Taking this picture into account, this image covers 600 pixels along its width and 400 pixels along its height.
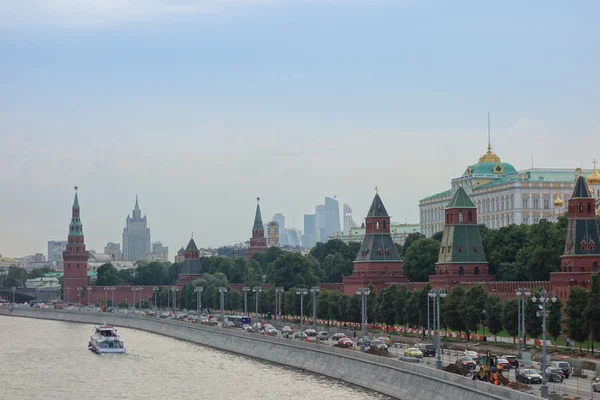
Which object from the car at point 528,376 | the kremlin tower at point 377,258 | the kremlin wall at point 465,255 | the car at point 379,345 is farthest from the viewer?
the kremlin tower at point 377,258

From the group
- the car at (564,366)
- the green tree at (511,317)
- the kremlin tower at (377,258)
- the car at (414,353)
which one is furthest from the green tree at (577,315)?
the kremlin tower at (377,258)

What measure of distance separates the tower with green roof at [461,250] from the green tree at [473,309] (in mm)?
26220

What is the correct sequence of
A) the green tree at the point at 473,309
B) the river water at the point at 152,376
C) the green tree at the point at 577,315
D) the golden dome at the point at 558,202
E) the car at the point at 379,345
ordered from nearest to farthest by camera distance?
the river water at the point at 152,376 → the green tree at the point at 577,315 → the car at the point at 379,345 → the green tree at the point at 473,309 → the golden dome at the point at 558,202

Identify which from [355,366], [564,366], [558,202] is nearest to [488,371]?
[564,366]

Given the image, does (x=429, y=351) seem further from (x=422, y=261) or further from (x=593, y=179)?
(x=593, y=179)

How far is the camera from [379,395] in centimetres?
7244

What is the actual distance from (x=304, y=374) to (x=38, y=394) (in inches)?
755

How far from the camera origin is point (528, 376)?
210ft

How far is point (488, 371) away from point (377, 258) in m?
84.5

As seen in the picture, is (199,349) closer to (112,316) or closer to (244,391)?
(244,391)

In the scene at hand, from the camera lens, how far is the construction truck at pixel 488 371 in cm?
5951

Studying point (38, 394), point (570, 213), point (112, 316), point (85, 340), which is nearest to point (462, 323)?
point (570, 213)

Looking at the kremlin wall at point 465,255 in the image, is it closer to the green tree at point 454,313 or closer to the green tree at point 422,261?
the green tree at point 422,261

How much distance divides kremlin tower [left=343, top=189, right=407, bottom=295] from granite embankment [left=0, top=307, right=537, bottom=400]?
77.6ft
